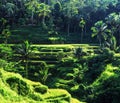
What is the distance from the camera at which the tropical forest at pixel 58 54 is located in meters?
43.8

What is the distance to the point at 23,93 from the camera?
132 ft

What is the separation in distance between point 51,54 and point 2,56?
423 inches

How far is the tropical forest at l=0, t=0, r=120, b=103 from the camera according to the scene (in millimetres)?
43844

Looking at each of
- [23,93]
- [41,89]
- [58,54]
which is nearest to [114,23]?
[58,54]

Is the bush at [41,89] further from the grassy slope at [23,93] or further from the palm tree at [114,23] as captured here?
the palm tree at [114,23]

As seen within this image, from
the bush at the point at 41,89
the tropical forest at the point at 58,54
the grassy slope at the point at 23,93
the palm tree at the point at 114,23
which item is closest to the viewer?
the grassy slope at the point at 23,93

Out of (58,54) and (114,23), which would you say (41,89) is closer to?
(58,54)

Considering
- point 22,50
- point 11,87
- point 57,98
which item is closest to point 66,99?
point 57,98

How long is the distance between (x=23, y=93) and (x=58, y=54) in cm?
3371

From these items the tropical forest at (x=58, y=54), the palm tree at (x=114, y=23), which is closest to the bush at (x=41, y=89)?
the tropical forest at (x=58, y=54)

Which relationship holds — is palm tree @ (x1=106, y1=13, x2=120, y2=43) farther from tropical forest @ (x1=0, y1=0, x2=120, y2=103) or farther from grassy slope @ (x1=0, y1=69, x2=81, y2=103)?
grassy slope @ (x1=0, y1=69, x2=81, y2=103)

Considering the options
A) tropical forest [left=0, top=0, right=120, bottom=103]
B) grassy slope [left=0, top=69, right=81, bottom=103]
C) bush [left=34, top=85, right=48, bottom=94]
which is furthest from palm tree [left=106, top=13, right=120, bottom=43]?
bush [left=34, top=85, right=48, bottom=94]

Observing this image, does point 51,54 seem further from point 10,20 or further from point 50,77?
point 10,20

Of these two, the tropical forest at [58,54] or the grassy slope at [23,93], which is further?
the tropical forest at [58,54]
